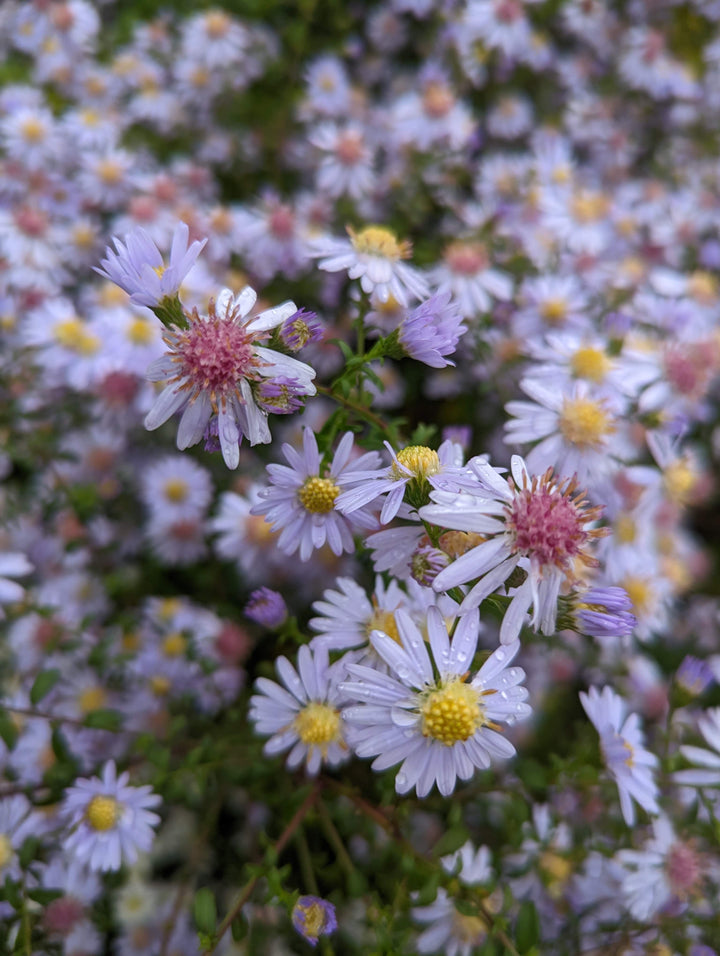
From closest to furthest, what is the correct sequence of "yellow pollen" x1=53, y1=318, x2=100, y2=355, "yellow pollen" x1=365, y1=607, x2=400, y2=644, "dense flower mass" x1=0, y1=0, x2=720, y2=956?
"dense flower mass" x1=0, y1=0, x2=720, y2=956
"yellow pollen" x1=365, y1=607, x2=400, y2=644
"yellow pollen" x1=53, y1=318, x2=100, y2=355

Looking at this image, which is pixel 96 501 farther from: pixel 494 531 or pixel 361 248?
pixel 494 531

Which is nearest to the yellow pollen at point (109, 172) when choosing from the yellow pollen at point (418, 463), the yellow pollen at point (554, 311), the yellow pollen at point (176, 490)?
the yellow pollen at point (176, 490)

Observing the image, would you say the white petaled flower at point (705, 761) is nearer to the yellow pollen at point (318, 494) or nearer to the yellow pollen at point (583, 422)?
the yellow pollen at point (583, 422)

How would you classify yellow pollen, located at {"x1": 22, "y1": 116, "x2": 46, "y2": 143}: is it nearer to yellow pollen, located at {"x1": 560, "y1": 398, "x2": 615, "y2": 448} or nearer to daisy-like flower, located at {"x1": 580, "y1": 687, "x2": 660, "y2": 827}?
yellow pollen, located at {"x1": 560, "y1": 398, "x2": 615, "y2": 448}

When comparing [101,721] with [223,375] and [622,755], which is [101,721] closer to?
[223,375]

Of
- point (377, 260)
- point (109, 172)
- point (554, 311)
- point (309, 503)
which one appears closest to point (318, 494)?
point (309, 503)

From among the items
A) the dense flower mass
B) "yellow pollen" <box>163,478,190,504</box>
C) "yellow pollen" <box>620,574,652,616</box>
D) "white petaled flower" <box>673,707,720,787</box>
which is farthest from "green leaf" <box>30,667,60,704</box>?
"yellow pollen" <box>620,574,652,616</box>

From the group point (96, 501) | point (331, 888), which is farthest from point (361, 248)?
point (331, 888)
